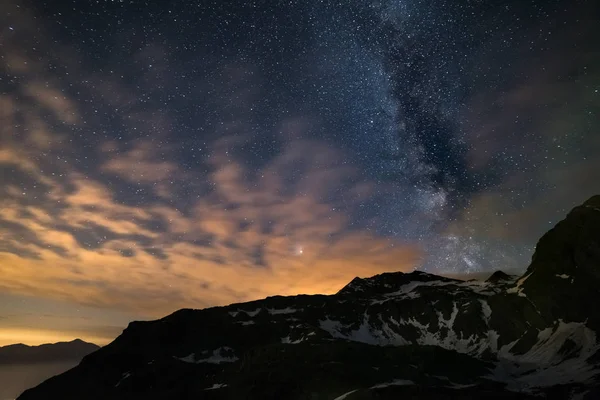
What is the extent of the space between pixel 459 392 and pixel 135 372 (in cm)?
14644

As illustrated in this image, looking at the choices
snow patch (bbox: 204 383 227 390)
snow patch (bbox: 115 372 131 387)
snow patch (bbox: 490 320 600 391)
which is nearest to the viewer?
snow patch (bbox: 490 320 600 391)

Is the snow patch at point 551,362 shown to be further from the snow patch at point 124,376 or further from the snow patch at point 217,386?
the snow patch at point 124,376

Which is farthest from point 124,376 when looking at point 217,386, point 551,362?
point 551,362

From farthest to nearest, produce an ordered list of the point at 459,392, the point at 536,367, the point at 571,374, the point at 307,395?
the point at 536,367 → the point at 571,374 → the point at 307,395 → the point at 459,392

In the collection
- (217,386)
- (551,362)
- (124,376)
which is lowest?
(551,362)

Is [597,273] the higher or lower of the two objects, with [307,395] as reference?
higher

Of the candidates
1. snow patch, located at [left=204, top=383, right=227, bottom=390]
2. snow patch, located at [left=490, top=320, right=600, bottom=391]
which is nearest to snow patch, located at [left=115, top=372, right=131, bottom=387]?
snow patch, located at [left=204, top=383, right=227, bottom=390]

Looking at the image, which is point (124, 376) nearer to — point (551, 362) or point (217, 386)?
point (217, 386)

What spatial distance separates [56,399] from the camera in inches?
7436

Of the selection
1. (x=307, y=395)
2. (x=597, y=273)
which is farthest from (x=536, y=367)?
(x=307, y=395)

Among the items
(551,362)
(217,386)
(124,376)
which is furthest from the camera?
(124,376)

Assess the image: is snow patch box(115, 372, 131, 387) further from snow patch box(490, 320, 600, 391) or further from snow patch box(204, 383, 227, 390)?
snow patch box(490, 320, 600, 391)

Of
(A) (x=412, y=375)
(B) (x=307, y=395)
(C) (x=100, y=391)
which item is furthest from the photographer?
(C) (x=100, y=391)

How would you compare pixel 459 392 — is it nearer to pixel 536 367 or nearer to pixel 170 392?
pixel 536 367
